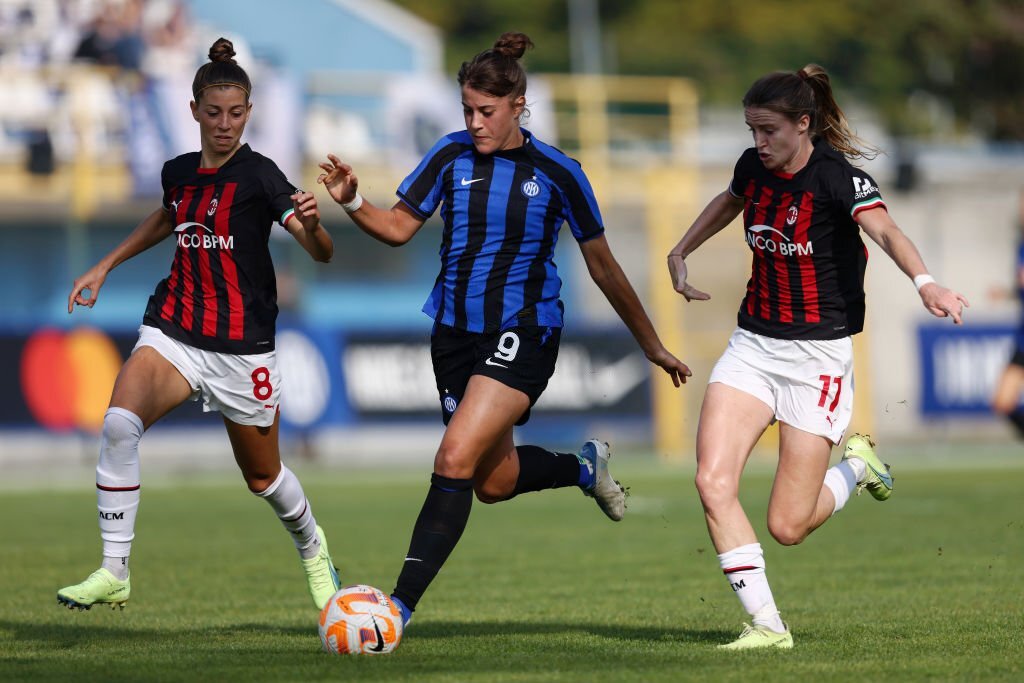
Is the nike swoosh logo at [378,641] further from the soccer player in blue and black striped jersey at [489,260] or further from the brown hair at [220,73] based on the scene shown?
the brown hair at [220,73]

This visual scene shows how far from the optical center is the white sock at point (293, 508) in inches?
292

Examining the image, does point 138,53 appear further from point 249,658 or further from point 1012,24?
point 249,658

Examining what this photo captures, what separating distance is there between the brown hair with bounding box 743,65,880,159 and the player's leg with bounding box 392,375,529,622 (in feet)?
5.03

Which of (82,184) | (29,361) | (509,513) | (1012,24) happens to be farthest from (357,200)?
(1012,24)

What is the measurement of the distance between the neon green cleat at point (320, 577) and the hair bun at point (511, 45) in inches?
98.7

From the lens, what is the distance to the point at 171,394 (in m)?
7.04

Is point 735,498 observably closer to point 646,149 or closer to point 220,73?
point 220,73

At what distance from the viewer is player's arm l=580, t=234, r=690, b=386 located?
675 cm

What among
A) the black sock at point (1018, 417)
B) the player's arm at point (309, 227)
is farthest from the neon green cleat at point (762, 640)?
the black sock at point (1018, 417)

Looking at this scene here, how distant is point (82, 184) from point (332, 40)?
977 centimetres

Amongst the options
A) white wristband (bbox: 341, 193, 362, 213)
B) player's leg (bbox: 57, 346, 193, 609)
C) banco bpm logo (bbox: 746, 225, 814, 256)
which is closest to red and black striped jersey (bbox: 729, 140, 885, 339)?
banco bpm logo (bbox: 746, 225, 814, 256)

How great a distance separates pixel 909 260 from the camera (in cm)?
594

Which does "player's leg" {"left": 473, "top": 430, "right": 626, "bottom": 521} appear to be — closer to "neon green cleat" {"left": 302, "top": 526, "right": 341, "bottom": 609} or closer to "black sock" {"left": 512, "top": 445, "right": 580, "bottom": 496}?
"black sock" {"left": 512, "top": 445, "right": 580, "bottom": 496}

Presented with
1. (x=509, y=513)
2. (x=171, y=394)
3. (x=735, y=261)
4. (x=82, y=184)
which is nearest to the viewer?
(x=171, y=394)
